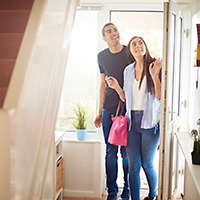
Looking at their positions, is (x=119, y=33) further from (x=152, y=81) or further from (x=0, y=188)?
(x=0, y=188)

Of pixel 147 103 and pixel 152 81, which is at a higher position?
pixel 152 81

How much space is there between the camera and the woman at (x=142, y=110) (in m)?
3.37

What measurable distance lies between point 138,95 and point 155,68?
0.33 metres

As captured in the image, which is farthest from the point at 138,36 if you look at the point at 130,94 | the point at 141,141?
the point at 141,141

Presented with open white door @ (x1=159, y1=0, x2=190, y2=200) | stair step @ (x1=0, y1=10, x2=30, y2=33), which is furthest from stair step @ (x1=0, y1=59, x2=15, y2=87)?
open white door @ (x1=159, y1=0, x2=190, y2=200)

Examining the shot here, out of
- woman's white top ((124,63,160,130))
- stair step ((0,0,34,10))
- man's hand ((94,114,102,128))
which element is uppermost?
stair step ((0,0,34,10))

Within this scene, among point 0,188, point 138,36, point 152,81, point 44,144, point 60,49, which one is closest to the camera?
point 0,188

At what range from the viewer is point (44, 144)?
129cm

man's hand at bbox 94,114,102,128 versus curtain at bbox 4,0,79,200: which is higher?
curtain at bbox 4,0,79,200

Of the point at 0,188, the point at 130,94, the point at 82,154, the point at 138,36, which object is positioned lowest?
the point at 82,154

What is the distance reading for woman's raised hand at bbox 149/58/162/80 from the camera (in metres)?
3.38

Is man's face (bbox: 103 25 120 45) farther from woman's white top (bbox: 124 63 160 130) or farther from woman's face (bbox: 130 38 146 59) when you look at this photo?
woman's white top (bbox: 124 63 160 130)

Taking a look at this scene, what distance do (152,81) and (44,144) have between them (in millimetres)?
2261

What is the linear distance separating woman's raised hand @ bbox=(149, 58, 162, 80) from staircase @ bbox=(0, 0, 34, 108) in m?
1.72
